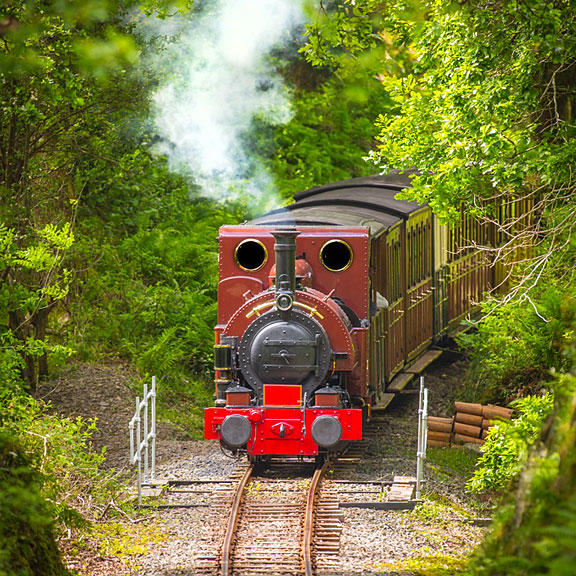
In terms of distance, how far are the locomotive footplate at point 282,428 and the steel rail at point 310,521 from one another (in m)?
0.31

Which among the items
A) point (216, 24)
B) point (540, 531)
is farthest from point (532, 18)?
point (216, 24)

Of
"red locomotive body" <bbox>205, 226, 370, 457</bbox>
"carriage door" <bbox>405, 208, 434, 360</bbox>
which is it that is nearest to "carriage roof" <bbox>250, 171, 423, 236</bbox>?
"carriage door" <bbox>405, 208, 434, 360</bbox>

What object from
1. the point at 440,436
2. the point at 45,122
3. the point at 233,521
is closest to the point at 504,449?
the point at 233,521

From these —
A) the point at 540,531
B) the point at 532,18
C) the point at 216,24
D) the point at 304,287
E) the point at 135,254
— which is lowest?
the point at 540,531

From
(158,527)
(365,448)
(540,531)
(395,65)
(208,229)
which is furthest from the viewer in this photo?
(395,65)

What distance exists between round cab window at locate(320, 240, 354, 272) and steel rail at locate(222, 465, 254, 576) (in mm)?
2255

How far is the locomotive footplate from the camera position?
987 centimetres

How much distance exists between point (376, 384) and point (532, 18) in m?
4.31

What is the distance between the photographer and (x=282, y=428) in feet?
32.9

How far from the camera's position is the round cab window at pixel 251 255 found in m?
10.7

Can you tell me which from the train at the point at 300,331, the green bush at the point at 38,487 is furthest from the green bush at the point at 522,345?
the green bush at the point at 38,487

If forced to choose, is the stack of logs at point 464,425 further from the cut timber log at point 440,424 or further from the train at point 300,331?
the train at point 300,331

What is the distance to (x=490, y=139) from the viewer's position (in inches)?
413

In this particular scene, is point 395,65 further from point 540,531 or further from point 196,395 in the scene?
point 540,531
